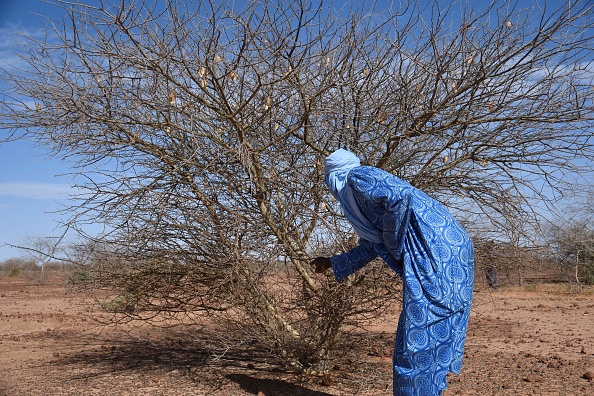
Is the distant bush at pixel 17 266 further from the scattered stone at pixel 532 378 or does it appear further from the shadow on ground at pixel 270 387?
the scattered stone at pixel 532 378

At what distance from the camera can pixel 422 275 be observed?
3010mm

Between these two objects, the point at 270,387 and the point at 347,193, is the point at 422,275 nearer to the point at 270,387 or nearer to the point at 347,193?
the point at 347,193

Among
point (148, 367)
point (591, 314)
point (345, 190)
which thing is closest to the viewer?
point (345, 190)

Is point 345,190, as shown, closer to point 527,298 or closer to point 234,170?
point 234,170

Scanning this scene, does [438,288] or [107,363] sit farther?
[107,363]

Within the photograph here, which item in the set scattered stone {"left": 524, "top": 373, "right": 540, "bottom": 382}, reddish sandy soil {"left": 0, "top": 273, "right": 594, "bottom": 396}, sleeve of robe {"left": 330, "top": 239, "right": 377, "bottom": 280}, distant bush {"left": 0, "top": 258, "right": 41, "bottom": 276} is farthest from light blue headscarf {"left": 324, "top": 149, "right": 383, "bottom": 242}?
distant bush {"left": 0, "top": 258, "right": 41, "bottom": 276}

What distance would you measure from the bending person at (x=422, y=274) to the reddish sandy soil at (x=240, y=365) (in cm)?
185

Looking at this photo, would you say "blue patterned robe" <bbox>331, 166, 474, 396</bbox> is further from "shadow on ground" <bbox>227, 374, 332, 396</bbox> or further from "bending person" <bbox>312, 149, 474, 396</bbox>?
"shadow on ground" <bbox>227, 374, 332, 396</bbox>

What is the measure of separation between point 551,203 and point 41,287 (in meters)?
21.5

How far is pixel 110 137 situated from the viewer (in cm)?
541

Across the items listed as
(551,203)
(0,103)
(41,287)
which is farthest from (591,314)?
(41,287)

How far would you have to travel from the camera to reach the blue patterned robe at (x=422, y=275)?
9.82 ft

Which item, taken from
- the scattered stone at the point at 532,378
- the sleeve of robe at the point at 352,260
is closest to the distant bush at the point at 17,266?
the scattered stone at the point at 532,378

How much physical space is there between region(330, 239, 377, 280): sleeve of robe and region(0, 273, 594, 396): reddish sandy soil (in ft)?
5.14
